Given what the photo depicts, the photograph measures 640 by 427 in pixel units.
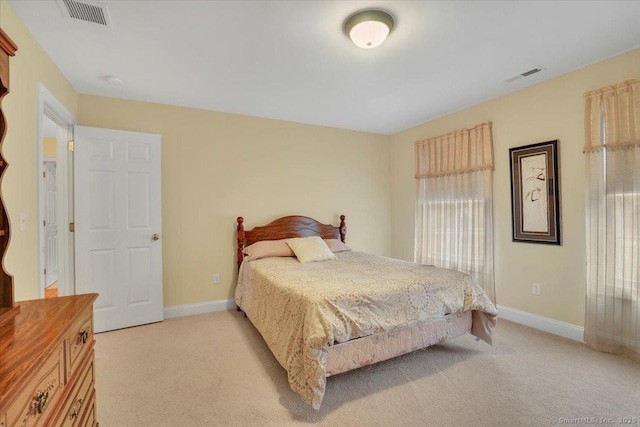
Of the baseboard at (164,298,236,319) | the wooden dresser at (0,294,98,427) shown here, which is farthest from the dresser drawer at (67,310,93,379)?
the baseboard at (164,298,236,319)

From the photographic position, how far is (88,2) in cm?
177

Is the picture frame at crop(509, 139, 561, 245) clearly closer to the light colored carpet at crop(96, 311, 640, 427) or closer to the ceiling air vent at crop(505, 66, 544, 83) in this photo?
the ceiling air vent at crop(505, 66, 544, 83)

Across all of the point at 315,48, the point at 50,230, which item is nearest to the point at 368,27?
the point at 315,48

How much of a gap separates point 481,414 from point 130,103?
4.21m

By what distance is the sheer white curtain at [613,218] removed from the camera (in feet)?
7.63

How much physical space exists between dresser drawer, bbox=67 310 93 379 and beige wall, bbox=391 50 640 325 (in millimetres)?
3701

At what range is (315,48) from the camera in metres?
2.27

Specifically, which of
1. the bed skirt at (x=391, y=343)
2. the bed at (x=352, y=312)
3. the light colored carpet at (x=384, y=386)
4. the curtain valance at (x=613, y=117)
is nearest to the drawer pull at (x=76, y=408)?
the light colored carpet at (x=384, y=386)

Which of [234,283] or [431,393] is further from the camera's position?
[234,283]

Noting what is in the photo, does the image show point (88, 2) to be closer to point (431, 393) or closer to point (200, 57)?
point (200, 57)

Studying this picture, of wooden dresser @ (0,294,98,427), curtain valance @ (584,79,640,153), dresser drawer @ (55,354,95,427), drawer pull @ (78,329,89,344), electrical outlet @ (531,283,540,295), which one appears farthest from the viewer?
electrical outlet @ (531,283,540,295)

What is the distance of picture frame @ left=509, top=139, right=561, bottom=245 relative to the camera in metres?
2.84

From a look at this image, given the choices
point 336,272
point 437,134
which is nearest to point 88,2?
point 336,272

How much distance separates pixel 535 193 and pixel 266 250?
2950mm
